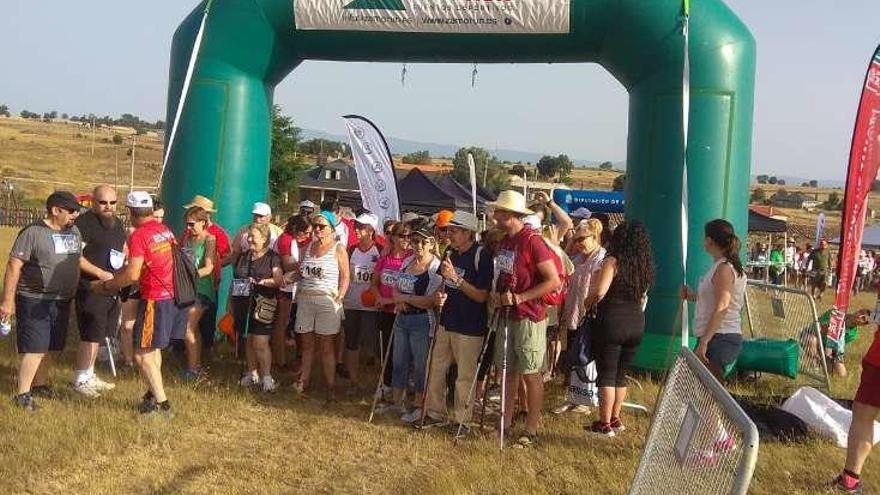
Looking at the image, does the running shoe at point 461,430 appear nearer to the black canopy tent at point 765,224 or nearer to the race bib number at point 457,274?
the race bib number at point 457,274

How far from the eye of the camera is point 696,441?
9.26ft

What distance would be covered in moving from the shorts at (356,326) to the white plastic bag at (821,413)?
3452 mm

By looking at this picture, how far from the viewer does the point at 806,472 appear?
5074mm

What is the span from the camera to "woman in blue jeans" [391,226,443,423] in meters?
6.02

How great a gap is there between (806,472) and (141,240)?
4793mm

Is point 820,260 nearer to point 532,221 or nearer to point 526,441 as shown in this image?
point 532,221

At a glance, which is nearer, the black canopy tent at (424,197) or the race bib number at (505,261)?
the race bib number at (505,261)

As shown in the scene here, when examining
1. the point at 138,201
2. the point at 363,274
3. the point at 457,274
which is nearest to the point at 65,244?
the point at 138,201

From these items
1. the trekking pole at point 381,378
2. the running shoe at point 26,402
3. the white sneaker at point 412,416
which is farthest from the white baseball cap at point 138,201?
the white sneaker at point 412,416

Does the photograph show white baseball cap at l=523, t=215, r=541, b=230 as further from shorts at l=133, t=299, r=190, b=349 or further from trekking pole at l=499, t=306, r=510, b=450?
shorts at l=133, t=299, r=190, b=349

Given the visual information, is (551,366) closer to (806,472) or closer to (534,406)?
(534,406)

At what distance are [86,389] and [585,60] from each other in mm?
5587

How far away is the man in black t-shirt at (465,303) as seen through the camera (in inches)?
218

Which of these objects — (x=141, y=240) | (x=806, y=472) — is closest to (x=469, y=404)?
(x=806, y=472)
